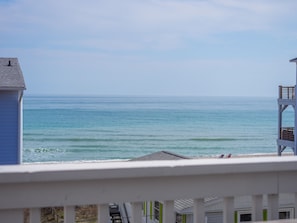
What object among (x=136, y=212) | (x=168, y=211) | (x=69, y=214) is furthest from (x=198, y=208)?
(x=69, y=214)

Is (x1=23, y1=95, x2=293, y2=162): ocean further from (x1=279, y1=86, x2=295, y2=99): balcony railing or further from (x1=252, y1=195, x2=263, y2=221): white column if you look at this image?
(x1=252, y1=195, x2=263, y2=221): white column

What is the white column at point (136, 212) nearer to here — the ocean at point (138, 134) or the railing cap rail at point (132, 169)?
the railing cap rail at point (132, 169)

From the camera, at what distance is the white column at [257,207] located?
1.91 m

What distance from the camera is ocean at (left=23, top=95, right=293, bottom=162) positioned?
154ft

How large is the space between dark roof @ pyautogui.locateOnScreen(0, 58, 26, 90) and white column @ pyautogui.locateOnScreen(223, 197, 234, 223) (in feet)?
29.3


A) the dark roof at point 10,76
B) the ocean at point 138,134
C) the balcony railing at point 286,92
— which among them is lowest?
the ocean at point 138,134

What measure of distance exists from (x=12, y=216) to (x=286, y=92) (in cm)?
2522

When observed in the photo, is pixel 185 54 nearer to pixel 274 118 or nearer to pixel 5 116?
pixel 274 118

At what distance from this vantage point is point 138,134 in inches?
2375

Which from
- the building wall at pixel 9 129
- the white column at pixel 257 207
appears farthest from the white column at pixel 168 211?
the building wall at pixel 9 129

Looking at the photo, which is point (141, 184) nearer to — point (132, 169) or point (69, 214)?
point (132, 169)

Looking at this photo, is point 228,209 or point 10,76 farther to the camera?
point 10,76

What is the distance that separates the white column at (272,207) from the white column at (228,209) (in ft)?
0.52

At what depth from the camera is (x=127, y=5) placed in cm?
8750
